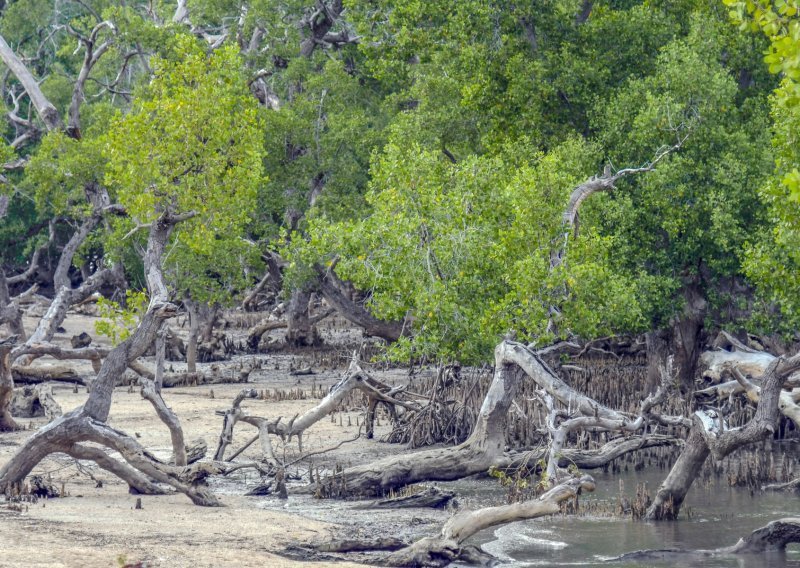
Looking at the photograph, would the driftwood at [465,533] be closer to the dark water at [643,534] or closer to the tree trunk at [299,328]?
the dark water at [643,534]

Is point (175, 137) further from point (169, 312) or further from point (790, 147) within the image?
point (790, 147)

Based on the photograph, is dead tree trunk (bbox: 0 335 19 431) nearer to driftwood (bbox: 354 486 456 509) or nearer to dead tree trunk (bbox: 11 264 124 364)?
dead tree trunk (bbox: 11 264 124 364)

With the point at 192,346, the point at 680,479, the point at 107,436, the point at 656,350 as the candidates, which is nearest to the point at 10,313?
the point at 192,346

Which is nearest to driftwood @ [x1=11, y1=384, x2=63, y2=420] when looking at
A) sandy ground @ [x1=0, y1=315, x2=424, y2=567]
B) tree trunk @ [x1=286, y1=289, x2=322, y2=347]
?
sandy ground @ [x1=0, y1=315, x2=424, y2=567]

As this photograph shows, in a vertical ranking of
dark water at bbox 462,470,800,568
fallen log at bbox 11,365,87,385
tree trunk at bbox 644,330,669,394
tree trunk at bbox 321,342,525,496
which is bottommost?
dark water at bbox 462,470,800,568

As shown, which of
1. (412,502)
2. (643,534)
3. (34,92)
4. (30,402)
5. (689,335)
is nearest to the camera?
(643,534)

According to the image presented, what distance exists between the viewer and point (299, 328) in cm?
2648

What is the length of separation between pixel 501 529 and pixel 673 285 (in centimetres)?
634

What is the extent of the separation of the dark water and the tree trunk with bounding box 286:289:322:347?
14.7 meters

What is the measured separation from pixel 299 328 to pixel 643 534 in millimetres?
16792

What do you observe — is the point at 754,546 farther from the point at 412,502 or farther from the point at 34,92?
the point at 34,92

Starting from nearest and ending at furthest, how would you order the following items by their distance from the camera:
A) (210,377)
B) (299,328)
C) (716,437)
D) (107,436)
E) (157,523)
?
1. (157,523)
2. (716,437)
3. (107,436)
4. (210,377)
5. (299,328)

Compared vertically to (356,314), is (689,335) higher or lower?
lower

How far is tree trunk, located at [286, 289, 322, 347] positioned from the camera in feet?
86.5
